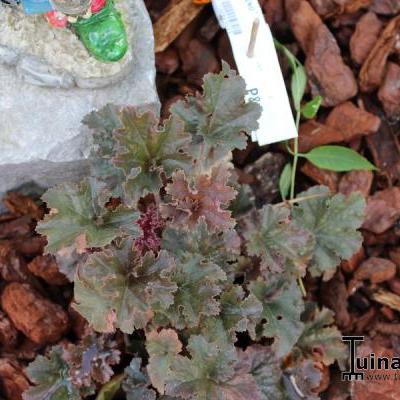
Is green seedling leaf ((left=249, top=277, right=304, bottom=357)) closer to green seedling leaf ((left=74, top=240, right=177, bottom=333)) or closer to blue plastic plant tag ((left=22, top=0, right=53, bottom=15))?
green seedling leaf ((left=74, top=240, right=177, bottom=333))

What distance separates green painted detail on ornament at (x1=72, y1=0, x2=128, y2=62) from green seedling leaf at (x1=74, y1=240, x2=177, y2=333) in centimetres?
55

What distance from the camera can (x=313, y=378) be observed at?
190cm

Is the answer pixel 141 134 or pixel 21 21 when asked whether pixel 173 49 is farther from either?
pixel 141 134

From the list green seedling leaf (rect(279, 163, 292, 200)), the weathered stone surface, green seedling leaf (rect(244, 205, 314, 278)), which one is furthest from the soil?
green seedling leaf (rect(244, 205, 314, 278))

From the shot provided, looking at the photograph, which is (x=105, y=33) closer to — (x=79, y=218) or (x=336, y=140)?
(x=79, y=218)

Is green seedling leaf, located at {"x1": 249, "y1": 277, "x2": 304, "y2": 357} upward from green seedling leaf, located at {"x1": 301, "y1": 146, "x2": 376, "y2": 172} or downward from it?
downward

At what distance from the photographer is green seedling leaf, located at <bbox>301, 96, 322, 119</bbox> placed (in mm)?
2193

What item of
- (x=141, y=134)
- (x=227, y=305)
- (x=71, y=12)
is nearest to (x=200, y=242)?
(x=227, y=305)

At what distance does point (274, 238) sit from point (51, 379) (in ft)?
2.34

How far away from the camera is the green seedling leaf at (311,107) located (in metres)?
2.19

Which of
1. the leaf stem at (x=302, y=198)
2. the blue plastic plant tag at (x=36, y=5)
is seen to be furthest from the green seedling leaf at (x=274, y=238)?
the blue plastic plant tag at (x=36, y=5)

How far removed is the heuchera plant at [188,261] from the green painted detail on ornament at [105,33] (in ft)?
0.59

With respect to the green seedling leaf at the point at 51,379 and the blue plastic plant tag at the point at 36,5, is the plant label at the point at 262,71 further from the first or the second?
the green seedling leaf at the point at 51,379

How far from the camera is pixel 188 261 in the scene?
1667 millimetres
